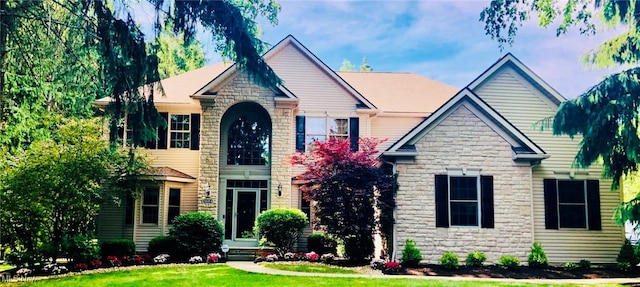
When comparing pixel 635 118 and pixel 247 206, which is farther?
pixel 247 206

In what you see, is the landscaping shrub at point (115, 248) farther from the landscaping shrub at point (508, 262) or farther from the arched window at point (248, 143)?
the landscaping shrub at point (508, 262)

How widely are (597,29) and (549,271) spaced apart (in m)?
6.18

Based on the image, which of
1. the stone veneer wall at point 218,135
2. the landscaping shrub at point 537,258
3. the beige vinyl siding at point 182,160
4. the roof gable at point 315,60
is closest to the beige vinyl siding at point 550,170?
the landscaping shrub at point 537,258

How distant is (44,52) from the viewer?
34.7ft

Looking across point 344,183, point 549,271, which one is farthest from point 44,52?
point 549,271

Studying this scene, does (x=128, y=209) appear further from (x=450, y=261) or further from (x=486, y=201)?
(x=486, y=201)

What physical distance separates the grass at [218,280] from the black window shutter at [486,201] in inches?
118

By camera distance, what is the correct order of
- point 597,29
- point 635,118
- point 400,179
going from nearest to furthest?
point 635,118
point 597,29
point 400,179

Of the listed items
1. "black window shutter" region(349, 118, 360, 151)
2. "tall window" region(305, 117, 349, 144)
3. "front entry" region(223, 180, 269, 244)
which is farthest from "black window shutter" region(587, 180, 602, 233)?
"front entry" region(223, 180, 269, 244)

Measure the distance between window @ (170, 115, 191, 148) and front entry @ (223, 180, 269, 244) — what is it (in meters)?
2.37

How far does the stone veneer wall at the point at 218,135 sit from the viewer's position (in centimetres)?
1795

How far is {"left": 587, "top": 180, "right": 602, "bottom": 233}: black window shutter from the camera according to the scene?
1513 cm

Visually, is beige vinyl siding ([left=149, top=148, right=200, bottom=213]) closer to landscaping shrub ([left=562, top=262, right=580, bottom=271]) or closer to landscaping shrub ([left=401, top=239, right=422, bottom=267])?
landscaping shrub ([left=401, top=239, right=422, bottom=267])

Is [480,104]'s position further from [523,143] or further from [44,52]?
[44,52]
